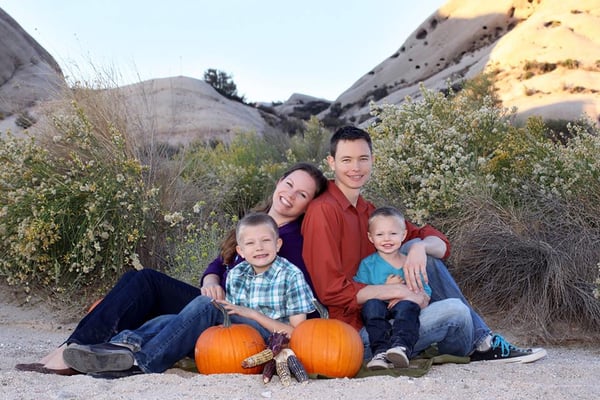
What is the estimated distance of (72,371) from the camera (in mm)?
3822

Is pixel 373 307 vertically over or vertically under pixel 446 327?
over

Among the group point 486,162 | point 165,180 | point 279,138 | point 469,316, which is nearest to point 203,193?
point 165,180

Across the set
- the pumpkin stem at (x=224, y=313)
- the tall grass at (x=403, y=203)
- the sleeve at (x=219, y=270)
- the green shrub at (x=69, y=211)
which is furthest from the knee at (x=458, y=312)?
the green shrub at (x=69, y=211)

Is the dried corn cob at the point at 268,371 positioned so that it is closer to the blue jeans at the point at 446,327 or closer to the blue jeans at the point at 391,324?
the blue jeans at the point at 391,324

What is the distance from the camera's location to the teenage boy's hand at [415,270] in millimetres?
4027

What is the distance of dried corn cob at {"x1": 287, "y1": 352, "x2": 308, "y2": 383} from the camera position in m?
3.45

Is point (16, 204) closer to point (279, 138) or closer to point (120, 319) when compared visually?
point (120, 319)

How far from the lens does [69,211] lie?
6109 mm

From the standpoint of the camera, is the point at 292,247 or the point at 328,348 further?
the point at 292,247

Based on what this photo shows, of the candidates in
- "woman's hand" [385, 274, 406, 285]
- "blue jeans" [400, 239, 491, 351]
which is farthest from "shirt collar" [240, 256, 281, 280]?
"blue jeans" [400, 239, 491, 351]

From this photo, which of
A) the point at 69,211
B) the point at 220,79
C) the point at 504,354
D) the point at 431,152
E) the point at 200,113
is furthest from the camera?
the point at 220,79

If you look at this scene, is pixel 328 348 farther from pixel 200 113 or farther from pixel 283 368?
pixel 200 113

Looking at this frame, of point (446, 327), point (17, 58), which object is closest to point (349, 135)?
point (446, 327)

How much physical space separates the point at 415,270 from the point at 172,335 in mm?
1482
